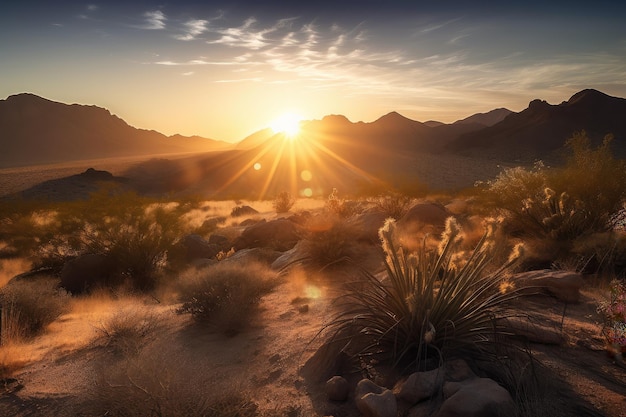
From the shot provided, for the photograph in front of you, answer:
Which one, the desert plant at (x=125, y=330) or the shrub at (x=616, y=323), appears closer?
the shrub at (x=616, y=323)

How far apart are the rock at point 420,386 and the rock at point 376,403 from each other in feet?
0.44

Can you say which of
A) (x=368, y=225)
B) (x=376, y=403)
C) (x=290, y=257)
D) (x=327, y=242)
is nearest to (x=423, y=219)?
(x=368, y=225)

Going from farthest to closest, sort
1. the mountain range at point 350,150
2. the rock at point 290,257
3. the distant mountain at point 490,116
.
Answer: the distant mountain at point 490,116, the mountain range at point 350,150, the rock at point 290,257

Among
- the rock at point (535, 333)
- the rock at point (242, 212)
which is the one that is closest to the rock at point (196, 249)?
the rock at point (535, 333)

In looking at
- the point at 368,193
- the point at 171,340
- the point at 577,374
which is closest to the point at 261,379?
the point at 171,340

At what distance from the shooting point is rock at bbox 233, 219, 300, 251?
46.9ft

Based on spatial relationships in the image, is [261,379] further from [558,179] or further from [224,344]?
[558,179]

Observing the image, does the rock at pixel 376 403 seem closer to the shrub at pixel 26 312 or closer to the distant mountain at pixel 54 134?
the shrub at pixel 26 312

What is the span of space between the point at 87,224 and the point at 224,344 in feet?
27.5

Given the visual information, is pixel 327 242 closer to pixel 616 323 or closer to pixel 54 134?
pixel 616 323

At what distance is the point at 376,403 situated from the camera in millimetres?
3621

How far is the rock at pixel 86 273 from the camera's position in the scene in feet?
36.2

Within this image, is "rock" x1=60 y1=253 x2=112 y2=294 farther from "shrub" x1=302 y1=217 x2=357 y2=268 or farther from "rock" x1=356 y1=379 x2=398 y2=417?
"rock" x1=356 y1=379 x2=398 y2=417

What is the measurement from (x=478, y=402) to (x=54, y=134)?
15291cm
